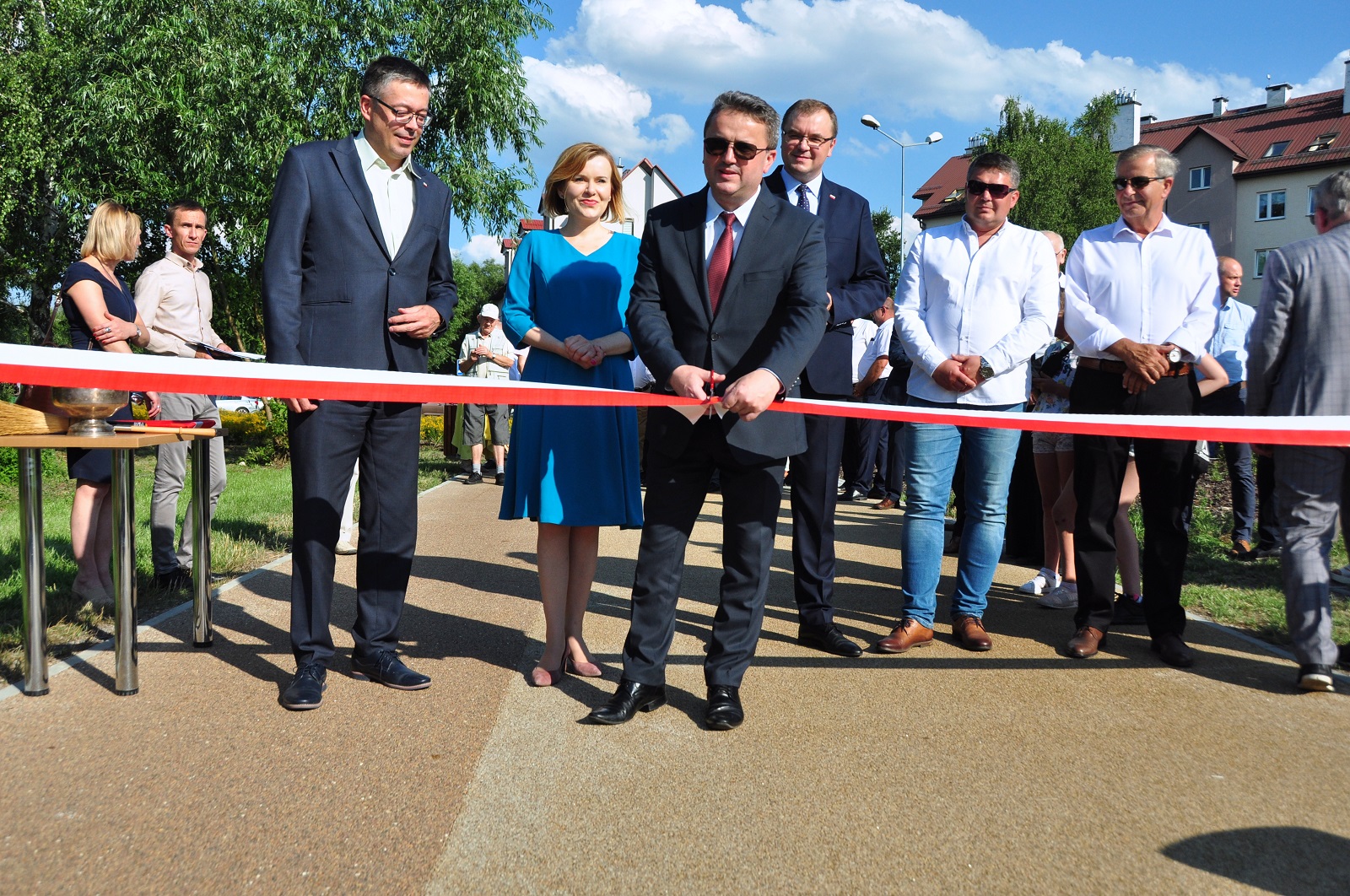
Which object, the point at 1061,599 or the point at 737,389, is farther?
the point at 1061,599

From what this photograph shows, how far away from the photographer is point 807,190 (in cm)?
546

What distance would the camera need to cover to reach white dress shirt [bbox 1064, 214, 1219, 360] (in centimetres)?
504

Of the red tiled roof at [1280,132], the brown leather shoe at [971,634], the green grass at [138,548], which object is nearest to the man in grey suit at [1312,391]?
the brown leather shoe at [971,634]

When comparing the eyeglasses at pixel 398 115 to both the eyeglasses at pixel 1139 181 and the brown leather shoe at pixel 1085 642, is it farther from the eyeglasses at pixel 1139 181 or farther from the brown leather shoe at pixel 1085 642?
the brown leather shoe at pixel 1085 642

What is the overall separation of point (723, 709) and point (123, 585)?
7.58 feet

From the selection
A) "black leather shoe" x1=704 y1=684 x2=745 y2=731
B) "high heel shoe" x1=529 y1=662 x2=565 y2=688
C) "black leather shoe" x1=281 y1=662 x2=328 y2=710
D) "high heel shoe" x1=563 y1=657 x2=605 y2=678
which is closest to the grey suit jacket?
"black leather shoe" x1=704 y1=684 x2=745 y2=731

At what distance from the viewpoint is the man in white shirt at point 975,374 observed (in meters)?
5.09

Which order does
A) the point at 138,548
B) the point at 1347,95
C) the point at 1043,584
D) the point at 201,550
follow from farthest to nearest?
the point at 1347,95
the point at 138,548
the point at 1043,584
the point at 201,550

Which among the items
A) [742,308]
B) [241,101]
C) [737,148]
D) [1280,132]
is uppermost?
[1280,132]

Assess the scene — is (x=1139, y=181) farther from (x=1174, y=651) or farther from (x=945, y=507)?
(x=1174, y=651)

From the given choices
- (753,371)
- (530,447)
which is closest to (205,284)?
(530,447)

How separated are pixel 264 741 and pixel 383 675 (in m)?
0.75

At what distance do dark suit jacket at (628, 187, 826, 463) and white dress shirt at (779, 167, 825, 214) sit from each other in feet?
4.71

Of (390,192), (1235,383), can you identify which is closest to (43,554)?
(390,192)
